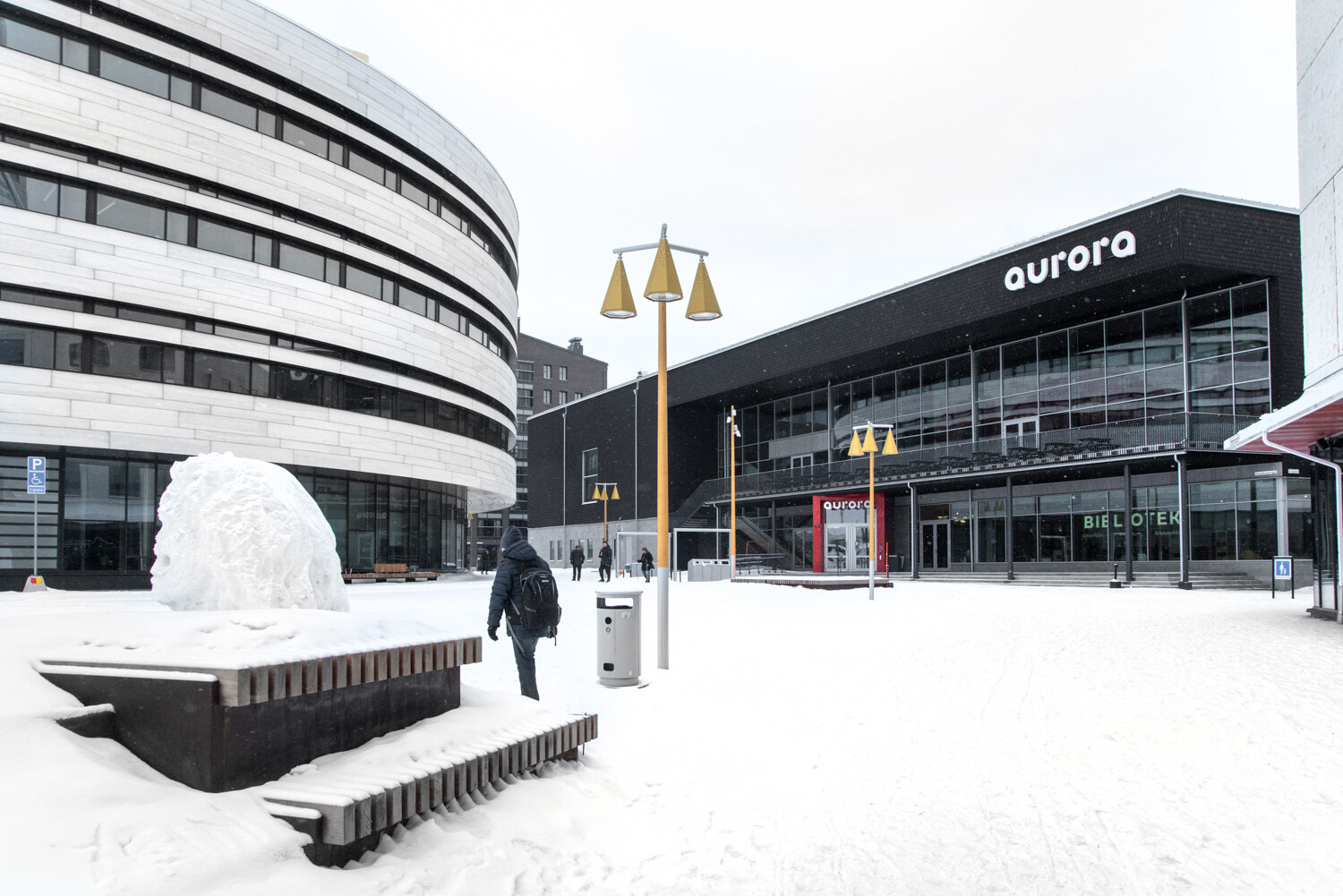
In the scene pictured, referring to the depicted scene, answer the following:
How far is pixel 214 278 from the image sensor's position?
3047 cm

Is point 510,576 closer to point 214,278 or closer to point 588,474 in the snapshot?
point 214,278

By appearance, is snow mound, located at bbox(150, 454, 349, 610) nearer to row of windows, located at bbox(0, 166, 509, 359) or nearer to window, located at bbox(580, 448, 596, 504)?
row of windows, located at bbox(0, 166, 509, 359)

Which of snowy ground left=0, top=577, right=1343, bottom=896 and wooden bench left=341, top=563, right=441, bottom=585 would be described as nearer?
snowy ground left=0, top=577, right=1343, bottom=896

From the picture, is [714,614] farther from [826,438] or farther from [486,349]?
[826,438]

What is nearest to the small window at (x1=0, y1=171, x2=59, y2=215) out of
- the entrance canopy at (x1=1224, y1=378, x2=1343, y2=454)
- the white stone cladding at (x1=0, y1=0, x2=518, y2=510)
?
the white stone cladding at (x1=0, y1=0, x2=518, y2=510)

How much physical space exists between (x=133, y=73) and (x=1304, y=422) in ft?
105

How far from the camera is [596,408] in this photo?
226ft

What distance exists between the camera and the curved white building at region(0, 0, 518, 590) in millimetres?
26797

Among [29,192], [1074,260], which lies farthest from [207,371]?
[1074,260]

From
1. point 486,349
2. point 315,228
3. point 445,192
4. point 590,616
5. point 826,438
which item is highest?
point 445,192

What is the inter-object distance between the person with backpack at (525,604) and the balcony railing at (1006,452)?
103 feet

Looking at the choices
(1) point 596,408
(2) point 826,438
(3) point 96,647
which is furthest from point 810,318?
(3) point 96,647

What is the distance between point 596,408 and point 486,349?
1014 inches

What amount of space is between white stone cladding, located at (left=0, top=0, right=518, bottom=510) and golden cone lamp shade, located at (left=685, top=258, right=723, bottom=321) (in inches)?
878
